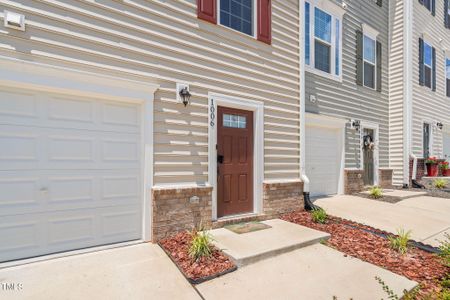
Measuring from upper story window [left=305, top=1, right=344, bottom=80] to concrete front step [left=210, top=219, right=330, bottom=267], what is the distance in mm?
4569

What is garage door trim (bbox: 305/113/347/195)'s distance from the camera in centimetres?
671

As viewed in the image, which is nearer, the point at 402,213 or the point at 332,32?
the point at 402,213

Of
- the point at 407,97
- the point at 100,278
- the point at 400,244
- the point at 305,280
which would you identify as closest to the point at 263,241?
the point at 305,280

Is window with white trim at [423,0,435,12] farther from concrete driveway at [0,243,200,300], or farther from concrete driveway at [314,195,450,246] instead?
concrete driveway at [0,243,200,300]

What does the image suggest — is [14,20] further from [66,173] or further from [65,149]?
[66,173]

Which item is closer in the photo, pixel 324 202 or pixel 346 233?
pixel 346 233

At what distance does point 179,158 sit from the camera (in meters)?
4.10

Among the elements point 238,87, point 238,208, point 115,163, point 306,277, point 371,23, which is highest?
point 371,23

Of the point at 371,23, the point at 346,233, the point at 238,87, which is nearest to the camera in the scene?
the point at 346,233

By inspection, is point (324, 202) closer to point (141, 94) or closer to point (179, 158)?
point (179, 158)

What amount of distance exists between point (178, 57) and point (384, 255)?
450 cm

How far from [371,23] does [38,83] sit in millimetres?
10214

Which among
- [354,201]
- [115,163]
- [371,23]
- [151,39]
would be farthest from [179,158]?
[371,23]

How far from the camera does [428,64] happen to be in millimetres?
10742
